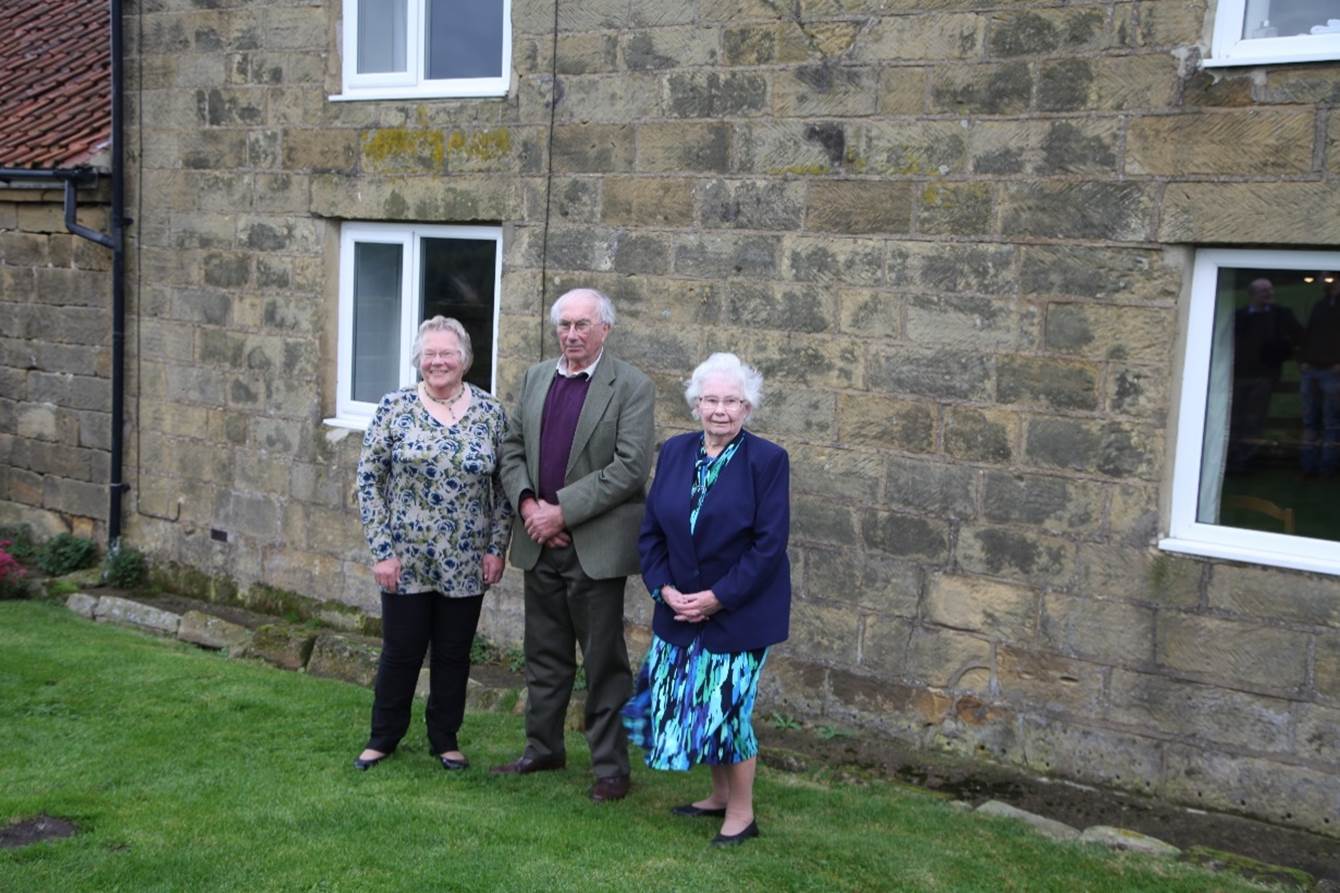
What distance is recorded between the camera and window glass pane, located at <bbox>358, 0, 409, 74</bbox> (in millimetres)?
8695

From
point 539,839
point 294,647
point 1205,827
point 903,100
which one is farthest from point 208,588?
point 1205,827

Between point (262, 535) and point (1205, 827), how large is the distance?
614cm

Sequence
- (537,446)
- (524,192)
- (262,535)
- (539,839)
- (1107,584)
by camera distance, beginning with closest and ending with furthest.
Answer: (539,839), (537,446), (1107,584), (524,192), (262,535)

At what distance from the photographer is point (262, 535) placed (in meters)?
9.38

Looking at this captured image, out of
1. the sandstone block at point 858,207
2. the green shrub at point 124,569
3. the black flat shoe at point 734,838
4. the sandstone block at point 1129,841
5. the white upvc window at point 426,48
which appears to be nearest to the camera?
the black flat shoe at point 734,838

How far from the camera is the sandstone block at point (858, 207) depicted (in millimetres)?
6629

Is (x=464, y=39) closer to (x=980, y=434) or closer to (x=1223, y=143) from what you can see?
(x=980, y=434)

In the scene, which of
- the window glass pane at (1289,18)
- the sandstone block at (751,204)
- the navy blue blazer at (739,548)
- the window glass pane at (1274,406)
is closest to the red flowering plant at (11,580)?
the sandstone block at (751,204)

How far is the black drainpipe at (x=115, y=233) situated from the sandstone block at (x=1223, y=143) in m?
6.92

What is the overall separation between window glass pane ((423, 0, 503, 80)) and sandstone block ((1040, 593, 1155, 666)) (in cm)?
447

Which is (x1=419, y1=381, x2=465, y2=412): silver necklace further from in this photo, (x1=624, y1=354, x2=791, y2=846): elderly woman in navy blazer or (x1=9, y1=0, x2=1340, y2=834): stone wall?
(x1=9, y1=0, x2=1340, y2=834): stone wall

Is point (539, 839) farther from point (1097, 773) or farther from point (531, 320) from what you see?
point (531, 320)

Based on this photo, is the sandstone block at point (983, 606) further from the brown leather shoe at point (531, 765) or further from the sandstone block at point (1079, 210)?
the brown leather shoe at point (531, 765)

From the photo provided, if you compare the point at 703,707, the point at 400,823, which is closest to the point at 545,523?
the point at 703,707
